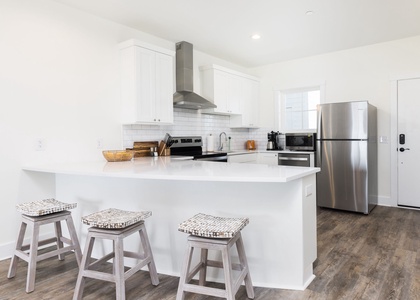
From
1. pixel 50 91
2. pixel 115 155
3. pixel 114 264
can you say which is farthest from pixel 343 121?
pixel 50 91

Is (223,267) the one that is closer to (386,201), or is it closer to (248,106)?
(386,201)

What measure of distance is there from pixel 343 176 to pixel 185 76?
283 centimetres

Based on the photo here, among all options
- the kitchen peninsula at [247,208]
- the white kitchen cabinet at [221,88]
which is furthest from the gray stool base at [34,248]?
the white kitchen cabinet at [221,88]

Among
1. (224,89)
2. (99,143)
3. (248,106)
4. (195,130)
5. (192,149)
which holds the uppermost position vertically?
(224,89)

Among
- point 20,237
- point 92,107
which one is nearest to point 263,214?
point 20,237

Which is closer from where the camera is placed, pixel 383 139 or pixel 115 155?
pixel 115 155

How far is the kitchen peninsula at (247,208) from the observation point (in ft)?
6.70

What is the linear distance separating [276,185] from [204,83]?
310cm

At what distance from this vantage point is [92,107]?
11.0 feet

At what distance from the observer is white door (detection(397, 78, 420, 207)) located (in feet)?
13.9

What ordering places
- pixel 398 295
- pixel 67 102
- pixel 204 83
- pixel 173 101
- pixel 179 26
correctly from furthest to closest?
pixel 204 83 < pixel 173 101 < pixel 179 26 < pixel 67 102 < pixel 398 295

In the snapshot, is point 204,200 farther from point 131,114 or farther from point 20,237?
point 131,114

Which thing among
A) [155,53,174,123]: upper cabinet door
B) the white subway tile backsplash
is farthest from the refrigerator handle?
[155,53,174,123]: upper cabinet door

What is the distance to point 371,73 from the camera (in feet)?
15.0
